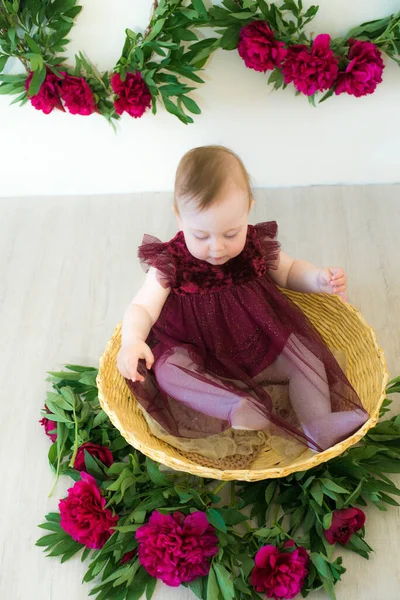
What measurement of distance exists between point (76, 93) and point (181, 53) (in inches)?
11.3

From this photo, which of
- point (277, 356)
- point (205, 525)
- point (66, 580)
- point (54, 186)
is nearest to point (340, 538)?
point (205, 525)

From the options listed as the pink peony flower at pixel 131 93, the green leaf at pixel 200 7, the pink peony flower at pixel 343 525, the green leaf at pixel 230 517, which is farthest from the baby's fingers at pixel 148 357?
the green leaf at pixel 200 7

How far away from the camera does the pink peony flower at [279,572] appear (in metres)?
1.29

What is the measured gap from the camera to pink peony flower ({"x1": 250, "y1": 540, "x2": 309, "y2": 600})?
4.24 feet

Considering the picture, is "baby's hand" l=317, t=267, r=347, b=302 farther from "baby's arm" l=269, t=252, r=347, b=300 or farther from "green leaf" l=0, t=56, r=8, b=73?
"green leaf" l=0, t=56, r=8, b=73

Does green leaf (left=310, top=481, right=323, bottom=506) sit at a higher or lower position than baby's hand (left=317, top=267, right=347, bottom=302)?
lower

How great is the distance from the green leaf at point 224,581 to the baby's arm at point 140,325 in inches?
15.2

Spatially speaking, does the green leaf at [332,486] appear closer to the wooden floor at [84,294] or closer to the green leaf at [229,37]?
the wooden floor at [84,294]

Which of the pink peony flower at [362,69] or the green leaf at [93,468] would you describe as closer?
the green leaf at [93,468]

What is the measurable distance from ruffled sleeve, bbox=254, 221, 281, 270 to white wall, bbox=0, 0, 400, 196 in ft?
1.85

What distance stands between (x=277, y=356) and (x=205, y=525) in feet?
1.25

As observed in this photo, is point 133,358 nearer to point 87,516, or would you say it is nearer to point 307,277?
point 87,516

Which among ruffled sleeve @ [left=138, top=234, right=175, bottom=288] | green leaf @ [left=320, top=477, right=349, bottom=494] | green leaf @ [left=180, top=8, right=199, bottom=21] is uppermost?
green leaf @ [left=180, top=8, right=199, bottom=21]

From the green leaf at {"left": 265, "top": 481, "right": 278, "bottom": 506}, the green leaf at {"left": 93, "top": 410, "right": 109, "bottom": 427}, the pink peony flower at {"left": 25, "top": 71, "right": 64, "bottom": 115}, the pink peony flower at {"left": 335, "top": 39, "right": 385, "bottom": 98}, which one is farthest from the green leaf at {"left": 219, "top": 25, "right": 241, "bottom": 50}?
the green leaf at {"left": 265, "top": 481, "right": 278, "bottom": 506}
